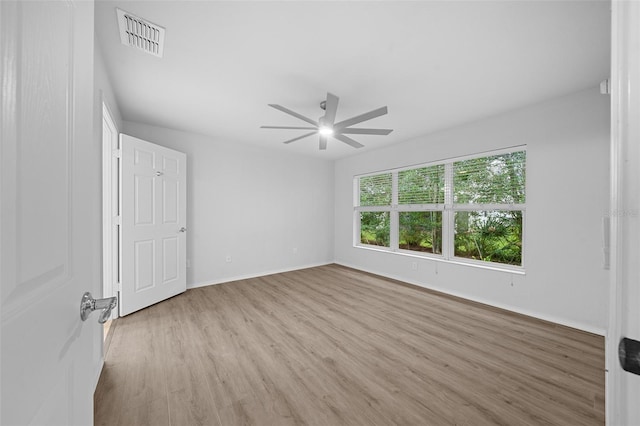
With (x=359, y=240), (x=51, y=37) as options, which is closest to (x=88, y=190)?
(x=51, y=37)

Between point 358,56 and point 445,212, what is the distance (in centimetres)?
276

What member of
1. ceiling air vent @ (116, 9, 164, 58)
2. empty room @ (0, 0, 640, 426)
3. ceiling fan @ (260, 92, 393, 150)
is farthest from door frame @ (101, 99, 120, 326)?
ceiling fan @ (260, 92, 393, 150)

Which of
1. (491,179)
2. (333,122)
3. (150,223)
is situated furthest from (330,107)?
(150,223)

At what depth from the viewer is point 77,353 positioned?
678 millimetres

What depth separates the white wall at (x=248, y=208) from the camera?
158 inches

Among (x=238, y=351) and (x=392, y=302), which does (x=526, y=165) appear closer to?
(x=392, y=302)

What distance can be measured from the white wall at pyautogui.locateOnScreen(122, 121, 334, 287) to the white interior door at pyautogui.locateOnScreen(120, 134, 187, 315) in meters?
0.37

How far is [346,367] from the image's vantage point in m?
1.96

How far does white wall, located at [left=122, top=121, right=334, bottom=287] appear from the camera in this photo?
13.1 feet

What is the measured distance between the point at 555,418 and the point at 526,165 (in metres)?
2.57

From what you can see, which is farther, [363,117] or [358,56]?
[363,117]

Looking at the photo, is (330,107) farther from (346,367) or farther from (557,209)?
(557,209)

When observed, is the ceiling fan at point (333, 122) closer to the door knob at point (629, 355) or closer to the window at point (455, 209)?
the window at point (455, 209)

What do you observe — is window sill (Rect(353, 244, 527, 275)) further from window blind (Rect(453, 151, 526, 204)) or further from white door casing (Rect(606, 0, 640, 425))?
white door casing (Rect(606, 0, 640, 425))
